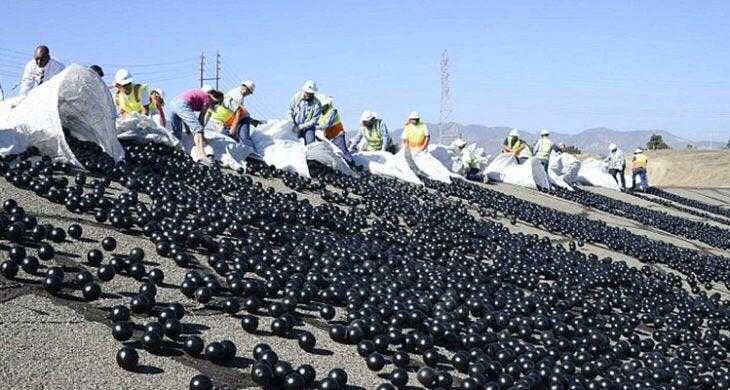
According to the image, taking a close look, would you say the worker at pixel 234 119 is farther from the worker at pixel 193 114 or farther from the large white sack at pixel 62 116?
the large white sack at pixel 62 116

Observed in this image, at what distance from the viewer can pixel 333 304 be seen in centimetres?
533

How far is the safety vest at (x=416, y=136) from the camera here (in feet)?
55.1

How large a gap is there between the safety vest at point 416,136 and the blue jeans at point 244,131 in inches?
194

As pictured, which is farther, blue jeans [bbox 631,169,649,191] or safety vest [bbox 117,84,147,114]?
blue jeans [bbox 631,169,649,191]

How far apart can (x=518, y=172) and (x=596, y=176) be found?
7465mm

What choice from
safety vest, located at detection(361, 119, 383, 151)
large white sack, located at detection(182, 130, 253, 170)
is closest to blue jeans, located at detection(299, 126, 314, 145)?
large white sack, located at detection(182, 130, 253, 170)

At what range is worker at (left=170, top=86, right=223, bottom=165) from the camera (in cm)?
1151

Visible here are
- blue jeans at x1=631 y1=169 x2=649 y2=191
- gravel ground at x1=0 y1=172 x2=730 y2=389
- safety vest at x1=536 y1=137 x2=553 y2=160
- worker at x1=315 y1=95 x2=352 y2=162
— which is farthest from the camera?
blue jeans at x1=631 y1=169 x2=649 y2=191

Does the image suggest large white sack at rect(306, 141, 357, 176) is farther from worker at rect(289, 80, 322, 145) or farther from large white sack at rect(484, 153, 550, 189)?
large white sack at rect(484, 153, 550, 189)

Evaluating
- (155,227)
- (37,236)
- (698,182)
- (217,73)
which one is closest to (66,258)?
(37,236)

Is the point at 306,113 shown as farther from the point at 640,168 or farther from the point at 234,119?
the point at 640,168

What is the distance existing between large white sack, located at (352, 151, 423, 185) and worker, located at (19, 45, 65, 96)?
6.50 m

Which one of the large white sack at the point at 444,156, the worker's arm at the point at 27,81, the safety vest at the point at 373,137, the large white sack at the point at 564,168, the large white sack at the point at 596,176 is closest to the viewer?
the worker's arm at the point at 27,81

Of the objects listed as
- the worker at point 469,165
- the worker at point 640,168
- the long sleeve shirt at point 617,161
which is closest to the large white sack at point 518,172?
the worker at point 469,165
